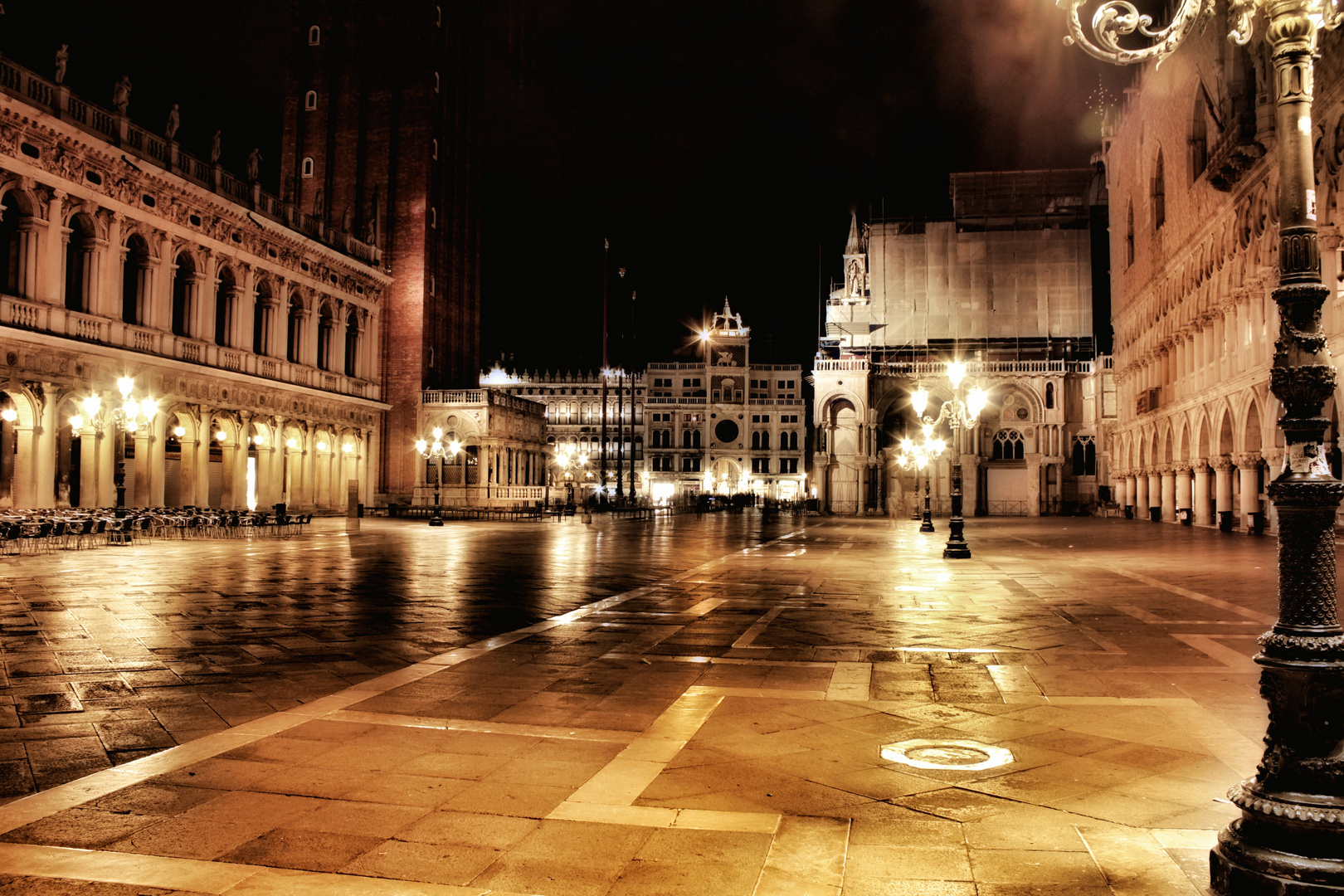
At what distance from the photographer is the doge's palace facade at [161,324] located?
29.1m

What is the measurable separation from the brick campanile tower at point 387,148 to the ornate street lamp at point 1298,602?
178ft

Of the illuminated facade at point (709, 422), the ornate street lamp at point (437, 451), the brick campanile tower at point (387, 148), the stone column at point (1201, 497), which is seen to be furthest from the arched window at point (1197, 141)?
the illuminated facade at point (709, 422)

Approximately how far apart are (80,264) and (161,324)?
12.8 ft

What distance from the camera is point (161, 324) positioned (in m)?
35.9

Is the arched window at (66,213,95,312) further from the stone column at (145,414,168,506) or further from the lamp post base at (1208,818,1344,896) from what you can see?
the lamp post base at (1208,818,1344,896)

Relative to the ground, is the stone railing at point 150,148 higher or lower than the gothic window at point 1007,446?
higher

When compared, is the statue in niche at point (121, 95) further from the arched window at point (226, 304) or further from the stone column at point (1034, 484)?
the stone column at point (1034, 484)

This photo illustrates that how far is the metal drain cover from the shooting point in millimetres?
5316

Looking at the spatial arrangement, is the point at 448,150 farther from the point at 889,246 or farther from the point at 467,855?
the point at 467,855

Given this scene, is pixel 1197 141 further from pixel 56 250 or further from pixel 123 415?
pixel 56 250

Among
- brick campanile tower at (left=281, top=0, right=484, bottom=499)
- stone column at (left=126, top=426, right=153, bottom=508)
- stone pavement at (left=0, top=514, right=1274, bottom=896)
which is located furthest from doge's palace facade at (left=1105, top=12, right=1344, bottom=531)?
brick campanile tower at (left=281, top=0, right=484, bottom=499)

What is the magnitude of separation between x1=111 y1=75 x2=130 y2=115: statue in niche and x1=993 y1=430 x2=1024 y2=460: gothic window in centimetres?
5249

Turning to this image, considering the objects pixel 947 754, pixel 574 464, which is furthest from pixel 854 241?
pixel 947 754

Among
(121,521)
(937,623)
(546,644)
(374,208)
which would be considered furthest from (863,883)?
(374,208)
